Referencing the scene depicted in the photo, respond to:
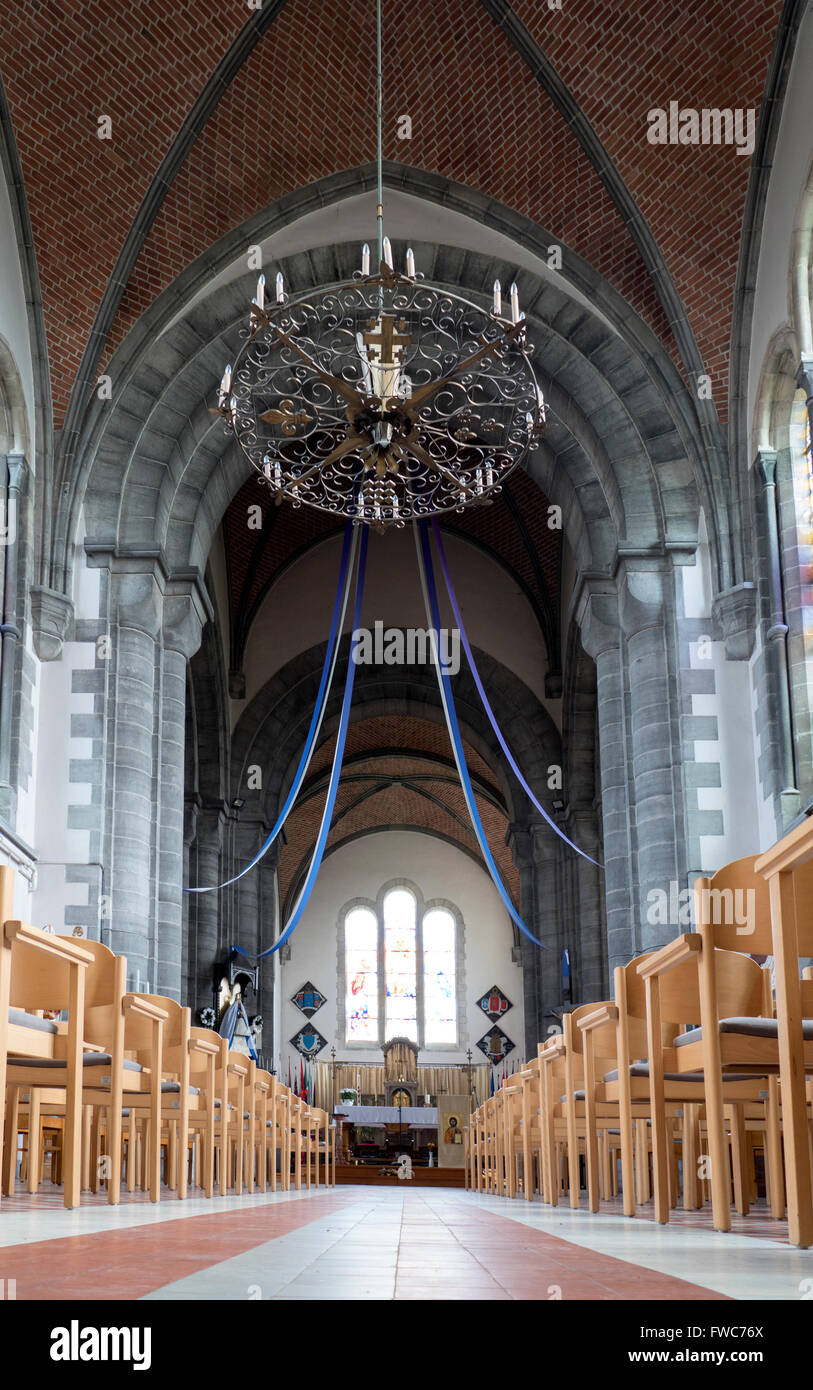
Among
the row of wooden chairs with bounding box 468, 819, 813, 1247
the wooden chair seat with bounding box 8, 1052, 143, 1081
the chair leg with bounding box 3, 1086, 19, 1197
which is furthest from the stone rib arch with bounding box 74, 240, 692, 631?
the wooden chair seat with bounding box 8, 1052, 143, 1081

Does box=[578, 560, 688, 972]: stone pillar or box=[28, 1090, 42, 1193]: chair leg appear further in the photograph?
box=[578, 560, 688, 972]: stone pillar

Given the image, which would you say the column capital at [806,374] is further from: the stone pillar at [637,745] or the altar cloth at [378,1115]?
the altar cloth at [378,1115]

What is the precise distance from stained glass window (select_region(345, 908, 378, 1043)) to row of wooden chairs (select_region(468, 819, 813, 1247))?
21667 millimetres

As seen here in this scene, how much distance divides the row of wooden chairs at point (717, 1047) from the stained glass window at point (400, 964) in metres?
21.6

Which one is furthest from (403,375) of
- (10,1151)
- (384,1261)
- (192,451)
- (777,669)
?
(384,1261)

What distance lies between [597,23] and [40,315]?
185 inches

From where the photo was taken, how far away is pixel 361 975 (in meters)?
28.0

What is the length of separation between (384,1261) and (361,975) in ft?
86.3

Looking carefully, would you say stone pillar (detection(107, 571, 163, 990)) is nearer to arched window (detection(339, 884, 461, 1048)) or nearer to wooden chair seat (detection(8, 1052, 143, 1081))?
wooden chair seat (detection(8, 1052, 143, 1081))

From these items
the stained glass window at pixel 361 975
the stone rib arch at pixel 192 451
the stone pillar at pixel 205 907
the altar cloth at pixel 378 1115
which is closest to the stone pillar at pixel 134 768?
the stone rib arch at pixel 192 451

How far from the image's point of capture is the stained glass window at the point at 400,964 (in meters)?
27.6

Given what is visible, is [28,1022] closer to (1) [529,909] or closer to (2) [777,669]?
(2) [777,669]

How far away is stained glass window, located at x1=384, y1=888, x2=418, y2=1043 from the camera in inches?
1086
